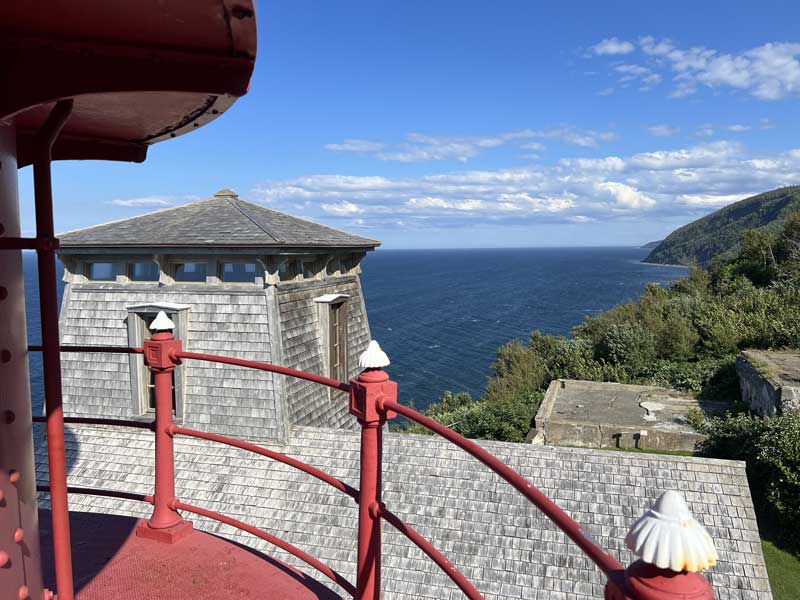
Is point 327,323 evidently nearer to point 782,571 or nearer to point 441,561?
point 441,561

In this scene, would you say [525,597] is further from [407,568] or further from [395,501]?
[395,501]

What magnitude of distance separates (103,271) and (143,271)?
2.49ft

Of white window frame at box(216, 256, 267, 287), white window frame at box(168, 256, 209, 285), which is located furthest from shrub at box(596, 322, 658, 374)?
white window frame at box(168, 256, 209, 285)

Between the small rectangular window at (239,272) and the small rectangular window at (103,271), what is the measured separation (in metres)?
1.99

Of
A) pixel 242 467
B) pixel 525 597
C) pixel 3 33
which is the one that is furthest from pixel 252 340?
pixel 3 33

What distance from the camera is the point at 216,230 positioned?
31.1ft

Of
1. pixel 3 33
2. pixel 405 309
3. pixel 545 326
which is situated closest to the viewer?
pixel 3 33

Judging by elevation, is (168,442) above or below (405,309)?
above

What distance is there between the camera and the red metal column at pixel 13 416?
1.52m

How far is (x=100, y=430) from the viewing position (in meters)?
9.47

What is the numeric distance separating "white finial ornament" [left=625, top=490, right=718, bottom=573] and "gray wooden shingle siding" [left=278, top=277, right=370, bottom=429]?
8.27 meters

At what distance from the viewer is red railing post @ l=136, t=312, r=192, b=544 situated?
2859 mm

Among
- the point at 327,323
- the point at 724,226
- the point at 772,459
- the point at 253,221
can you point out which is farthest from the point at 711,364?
the point at 724,226

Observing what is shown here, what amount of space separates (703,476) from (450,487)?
339 centimetres
